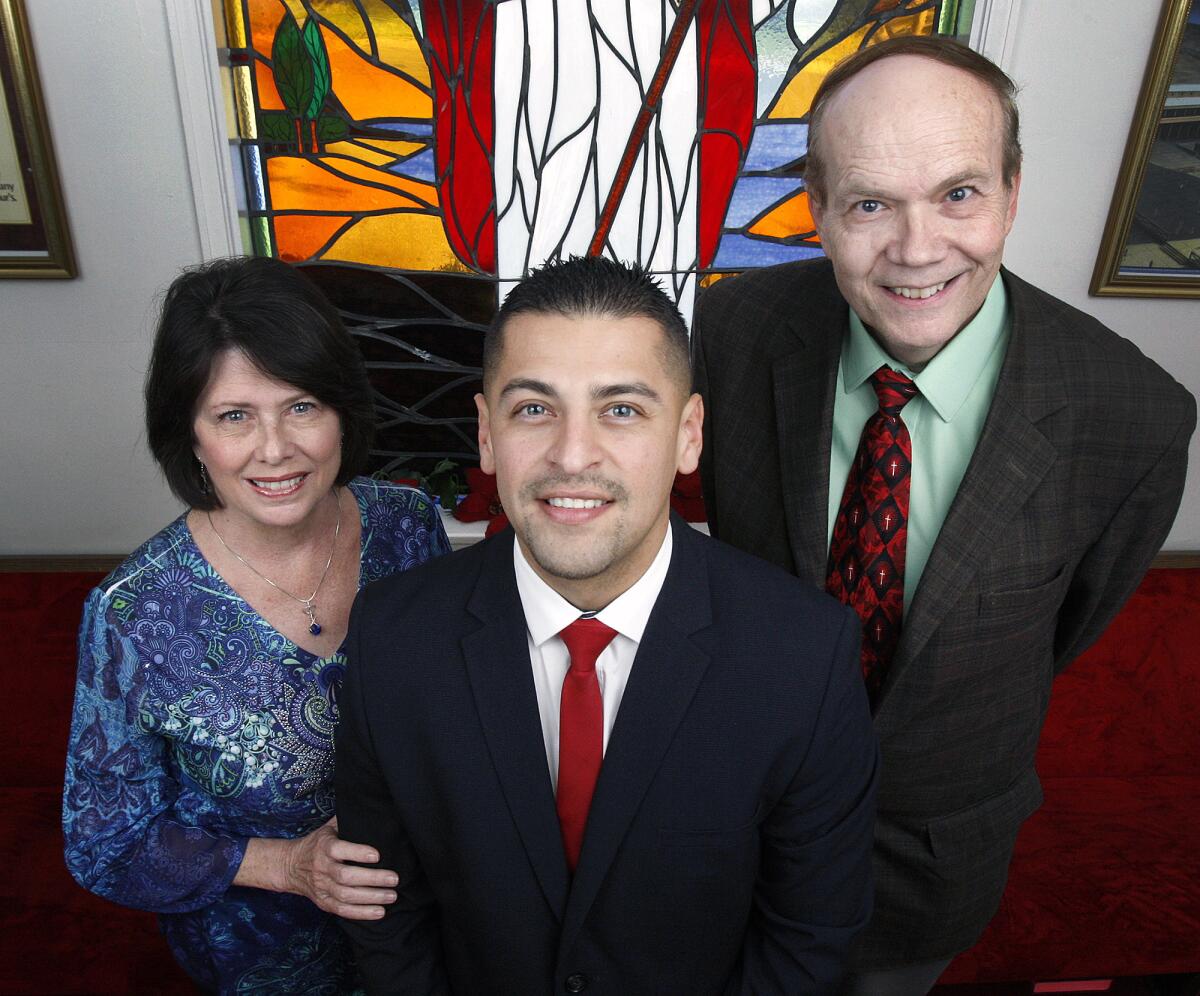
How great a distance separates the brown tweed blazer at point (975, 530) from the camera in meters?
1.28

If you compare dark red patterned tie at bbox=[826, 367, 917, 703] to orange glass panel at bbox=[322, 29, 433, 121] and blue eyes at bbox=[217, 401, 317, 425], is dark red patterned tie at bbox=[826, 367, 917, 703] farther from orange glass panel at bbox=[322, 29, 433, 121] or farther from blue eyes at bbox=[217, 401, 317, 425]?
orange glass panel at bbox=[322, 29, 433, 121]

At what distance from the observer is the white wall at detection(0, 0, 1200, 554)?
2.65 metres

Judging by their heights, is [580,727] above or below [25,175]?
below

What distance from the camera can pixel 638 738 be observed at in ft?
3.54

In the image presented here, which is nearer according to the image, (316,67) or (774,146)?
(316,67)

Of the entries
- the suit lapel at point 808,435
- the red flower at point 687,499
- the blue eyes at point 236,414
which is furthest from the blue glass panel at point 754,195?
the blue eyes at point 236,414

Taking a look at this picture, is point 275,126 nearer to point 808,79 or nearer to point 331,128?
point 331,128

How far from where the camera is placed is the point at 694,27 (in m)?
2.86

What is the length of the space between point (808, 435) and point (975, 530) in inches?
11.4

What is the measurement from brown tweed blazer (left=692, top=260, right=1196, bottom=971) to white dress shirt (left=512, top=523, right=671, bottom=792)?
0.39 metres

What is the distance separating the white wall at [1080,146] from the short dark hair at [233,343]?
2.41 m

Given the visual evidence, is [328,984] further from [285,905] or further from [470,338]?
[470,338]

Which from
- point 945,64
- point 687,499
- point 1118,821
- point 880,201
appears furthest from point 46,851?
point 1118,821

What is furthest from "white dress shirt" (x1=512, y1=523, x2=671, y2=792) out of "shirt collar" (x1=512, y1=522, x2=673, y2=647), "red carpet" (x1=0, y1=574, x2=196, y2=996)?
"red carpet" (x1=0, y1=574, x2=196, y2=996)
